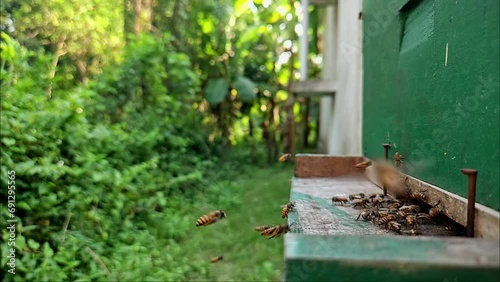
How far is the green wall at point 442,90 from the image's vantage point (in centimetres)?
93

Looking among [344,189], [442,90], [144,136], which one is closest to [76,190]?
[144,136]

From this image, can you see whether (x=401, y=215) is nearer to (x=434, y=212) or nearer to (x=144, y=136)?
(x=434, y=212)

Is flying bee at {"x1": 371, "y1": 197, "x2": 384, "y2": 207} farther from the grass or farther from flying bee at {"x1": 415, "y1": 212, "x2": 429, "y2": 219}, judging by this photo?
the grass

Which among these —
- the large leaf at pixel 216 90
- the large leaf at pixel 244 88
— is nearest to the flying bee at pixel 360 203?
the large leaf at pixel 216 90

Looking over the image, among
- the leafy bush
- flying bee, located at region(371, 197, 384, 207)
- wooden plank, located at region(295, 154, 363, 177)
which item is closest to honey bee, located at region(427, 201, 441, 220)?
flying bee, located at region(371, 197, 384, 207)

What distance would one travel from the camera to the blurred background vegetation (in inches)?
135

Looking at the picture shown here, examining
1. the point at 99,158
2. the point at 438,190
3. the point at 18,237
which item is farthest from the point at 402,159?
the point at 99,158

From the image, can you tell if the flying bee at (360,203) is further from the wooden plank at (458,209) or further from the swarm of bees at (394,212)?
the wooden plank at (458,209)

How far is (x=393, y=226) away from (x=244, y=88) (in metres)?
7.12

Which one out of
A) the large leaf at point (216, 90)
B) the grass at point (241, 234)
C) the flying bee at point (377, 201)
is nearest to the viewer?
the flying bee at point (377, 201)

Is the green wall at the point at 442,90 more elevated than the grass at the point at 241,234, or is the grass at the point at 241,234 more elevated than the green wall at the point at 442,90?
the green wall at the point at 442,90

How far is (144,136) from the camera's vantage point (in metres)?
5.45

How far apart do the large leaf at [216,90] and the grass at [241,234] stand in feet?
6.02

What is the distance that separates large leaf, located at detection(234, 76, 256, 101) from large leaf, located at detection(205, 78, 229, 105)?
0.73ft
